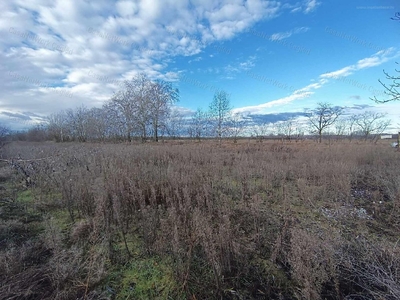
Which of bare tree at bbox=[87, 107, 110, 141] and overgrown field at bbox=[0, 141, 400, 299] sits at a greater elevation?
bare tree at bbox=[87, 107, 110, 141]

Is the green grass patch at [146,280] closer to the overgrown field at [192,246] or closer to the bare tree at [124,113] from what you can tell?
the overgrown field at [192,246]

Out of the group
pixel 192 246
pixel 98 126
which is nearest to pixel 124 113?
pixel 98 126

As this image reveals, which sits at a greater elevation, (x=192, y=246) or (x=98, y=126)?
(x=98, y=126)

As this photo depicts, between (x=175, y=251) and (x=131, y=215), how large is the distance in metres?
1.86

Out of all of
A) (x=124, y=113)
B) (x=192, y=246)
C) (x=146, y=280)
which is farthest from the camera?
(x=124, y=113)

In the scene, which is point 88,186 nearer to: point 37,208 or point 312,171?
point 37,208

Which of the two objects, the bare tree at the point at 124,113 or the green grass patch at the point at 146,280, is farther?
the bare tree at the point at 124,113

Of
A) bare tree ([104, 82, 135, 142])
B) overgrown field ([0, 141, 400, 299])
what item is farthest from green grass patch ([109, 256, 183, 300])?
bare tree ([104, 82, 135, 142])

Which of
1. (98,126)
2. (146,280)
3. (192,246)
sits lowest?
(146,280)

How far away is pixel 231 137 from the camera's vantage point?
37.2 metres

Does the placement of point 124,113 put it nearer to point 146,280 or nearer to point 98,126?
point 98,126

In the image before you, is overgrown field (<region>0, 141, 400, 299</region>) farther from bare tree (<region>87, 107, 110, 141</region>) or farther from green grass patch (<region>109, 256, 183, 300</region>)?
bare tree (<region>87, 107, 110, 141</region>)

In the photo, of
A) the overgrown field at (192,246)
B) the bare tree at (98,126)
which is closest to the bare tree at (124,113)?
the bare tree at (98,126)

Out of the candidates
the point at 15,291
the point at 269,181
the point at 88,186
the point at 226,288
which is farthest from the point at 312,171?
the point at 15,291
